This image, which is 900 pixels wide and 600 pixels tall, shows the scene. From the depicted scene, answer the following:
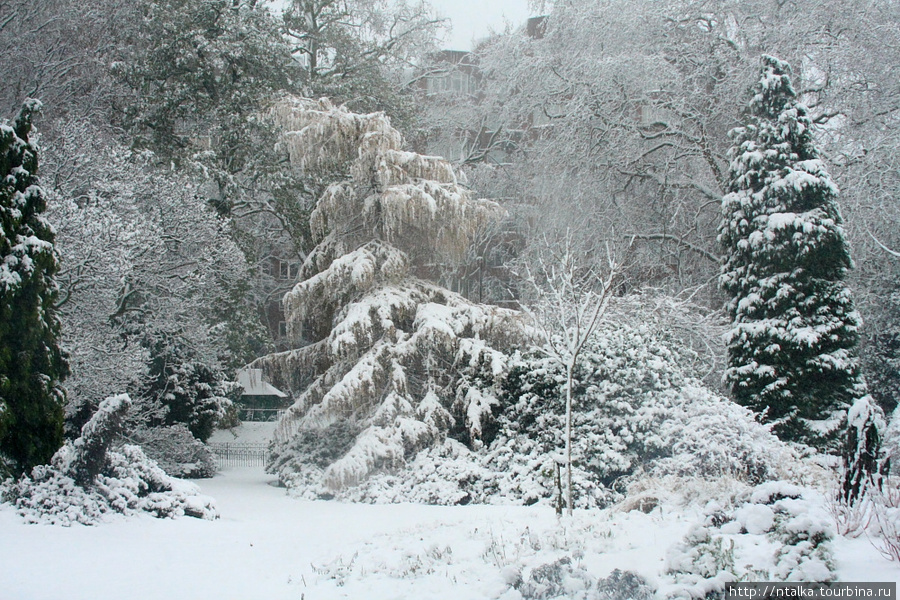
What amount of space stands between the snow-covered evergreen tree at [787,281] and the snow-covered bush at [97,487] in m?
9.34

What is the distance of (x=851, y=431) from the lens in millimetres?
5820

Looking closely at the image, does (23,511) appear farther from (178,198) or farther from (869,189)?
(869,189)

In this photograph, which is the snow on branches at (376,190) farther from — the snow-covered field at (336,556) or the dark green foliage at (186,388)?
the snow-covered field at (336,556)

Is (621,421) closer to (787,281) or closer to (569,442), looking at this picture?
(569,442)

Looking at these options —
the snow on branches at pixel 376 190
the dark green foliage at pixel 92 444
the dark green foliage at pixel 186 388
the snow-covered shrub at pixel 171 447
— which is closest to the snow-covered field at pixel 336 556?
the dark green foliage at pixel 92 444

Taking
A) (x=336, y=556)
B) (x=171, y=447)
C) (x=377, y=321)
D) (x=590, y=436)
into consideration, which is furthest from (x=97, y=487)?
(x=590, y=436)

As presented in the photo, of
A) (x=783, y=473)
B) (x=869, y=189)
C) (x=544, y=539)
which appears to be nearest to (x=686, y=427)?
(x=783, y=473)

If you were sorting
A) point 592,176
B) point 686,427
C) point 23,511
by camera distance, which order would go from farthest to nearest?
1. point 592,176
2. point 686,427
3. point 23,511

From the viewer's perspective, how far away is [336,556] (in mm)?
6910

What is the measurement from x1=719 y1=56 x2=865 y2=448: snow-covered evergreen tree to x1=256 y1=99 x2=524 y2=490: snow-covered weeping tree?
170 inches

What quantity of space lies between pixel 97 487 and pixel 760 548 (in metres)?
8.01

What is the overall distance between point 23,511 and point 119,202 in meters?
7.65

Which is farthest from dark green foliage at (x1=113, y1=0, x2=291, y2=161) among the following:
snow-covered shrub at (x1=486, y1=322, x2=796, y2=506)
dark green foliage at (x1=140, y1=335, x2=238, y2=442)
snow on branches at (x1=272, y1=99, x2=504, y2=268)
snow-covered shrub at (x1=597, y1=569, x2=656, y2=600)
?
snow-covered shrub at (x1=597, y1=569, x2=656, y2=600)

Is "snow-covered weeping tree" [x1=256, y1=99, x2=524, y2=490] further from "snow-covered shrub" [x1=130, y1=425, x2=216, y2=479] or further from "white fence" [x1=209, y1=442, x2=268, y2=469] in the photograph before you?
"white fence" [x1=209, y1=442, x2=268, y2=469]
